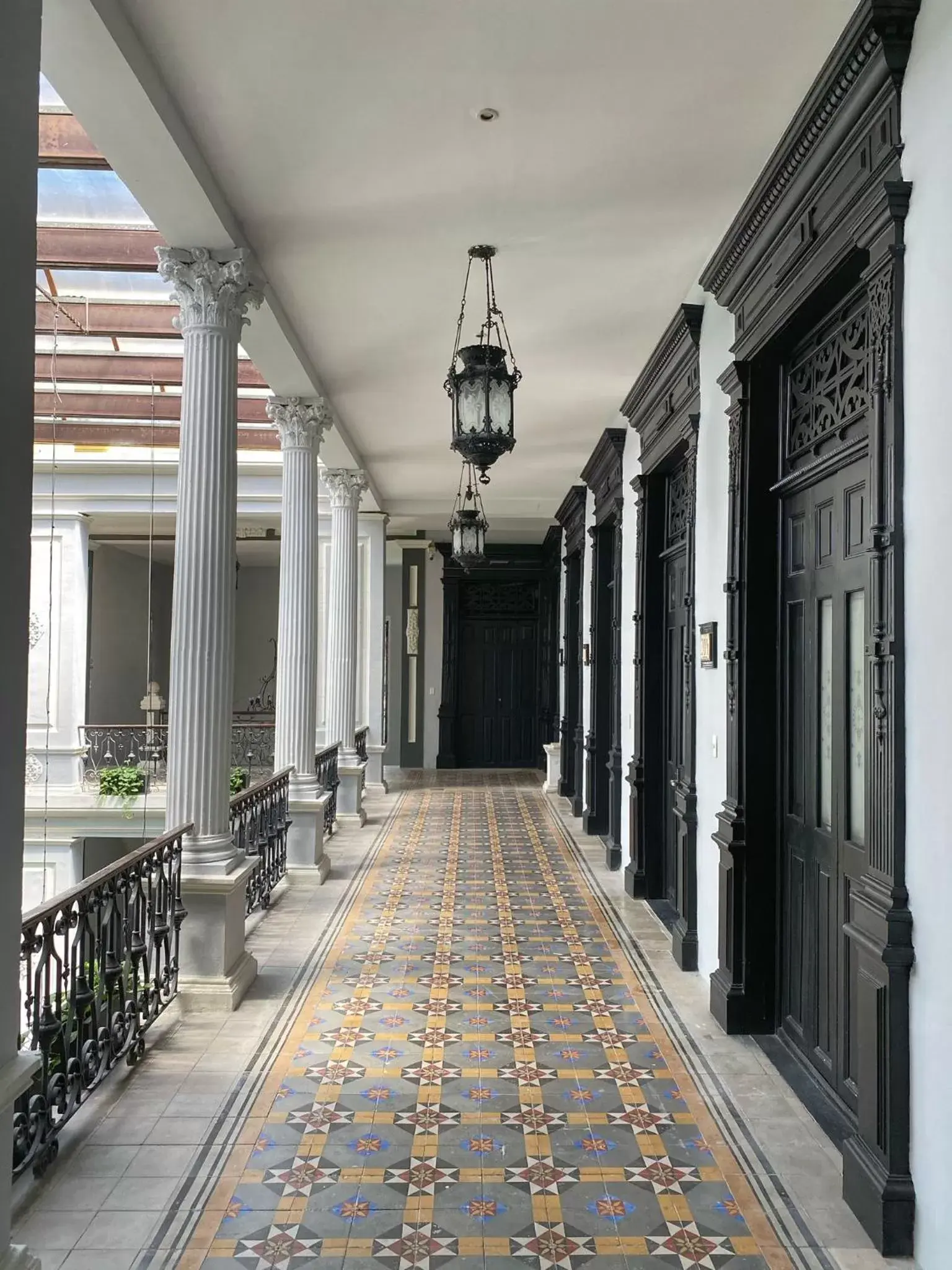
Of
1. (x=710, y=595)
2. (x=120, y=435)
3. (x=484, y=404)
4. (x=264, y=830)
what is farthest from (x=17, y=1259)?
(x=120, y=435)

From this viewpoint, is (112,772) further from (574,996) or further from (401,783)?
(574,996)

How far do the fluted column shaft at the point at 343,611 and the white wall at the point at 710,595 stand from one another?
509cm

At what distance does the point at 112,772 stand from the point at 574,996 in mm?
8165

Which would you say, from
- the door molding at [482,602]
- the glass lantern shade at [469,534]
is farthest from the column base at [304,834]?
the door molding at [482,602]

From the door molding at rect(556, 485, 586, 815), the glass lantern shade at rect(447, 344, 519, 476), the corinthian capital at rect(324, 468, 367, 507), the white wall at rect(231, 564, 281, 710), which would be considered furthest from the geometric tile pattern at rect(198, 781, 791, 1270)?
the white wall at rect(231, 564, 281, 710)

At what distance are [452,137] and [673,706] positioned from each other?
12.5ft

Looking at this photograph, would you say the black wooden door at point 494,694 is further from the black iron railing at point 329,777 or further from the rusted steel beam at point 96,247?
the rusted steel beam at point 96,247

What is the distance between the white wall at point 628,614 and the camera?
7137mm

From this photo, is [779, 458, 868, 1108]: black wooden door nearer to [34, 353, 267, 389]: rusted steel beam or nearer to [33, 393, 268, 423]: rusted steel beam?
[34, 353, 267, 389]: rusted steel beam

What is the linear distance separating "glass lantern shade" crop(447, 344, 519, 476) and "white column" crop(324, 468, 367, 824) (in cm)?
533

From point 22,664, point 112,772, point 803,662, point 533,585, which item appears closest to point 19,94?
point 22,664

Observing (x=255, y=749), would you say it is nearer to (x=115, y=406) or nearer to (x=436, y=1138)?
(x=115, y=406)

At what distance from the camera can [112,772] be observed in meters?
11.2

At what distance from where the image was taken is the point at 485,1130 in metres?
3.26
